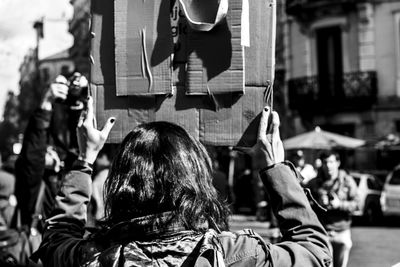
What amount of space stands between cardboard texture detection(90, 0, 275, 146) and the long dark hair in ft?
2.27

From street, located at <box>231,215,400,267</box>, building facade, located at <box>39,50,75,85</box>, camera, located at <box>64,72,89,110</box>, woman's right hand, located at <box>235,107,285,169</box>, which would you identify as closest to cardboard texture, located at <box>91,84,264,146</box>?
woman's right hand, located at <box>235,107,285,169</box>

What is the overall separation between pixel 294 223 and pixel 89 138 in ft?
2.84

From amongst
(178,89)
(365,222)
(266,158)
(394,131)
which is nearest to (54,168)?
(178,89)

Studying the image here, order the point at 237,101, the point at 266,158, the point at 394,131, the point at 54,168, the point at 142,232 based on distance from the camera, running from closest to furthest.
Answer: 1. the point at 142,232
2. the point at 266,158
3. the point at 237,101
4. the point at 54,168
5. the point at 394,131

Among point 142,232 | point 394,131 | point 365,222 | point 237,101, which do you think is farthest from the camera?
point 394,131

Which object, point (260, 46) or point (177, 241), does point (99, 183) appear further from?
point (177, 241)

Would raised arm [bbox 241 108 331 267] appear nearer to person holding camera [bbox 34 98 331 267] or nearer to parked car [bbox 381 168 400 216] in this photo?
person holding camera [bbox 34 98 331 267]

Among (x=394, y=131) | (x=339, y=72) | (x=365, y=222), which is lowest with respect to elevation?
(x=365, y=222)

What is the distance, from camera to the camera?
404 centimetres

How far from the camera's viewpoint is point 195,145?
227 cm

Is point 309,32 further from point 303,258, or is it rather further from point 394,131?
point 303,258

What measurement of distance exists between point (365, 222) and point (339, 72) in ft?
34.0

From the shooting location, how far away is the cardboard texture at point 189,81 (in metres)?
3.02

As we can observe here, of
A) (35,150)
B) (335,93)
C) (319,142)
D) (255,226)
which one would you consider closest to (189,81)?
(35,150)
